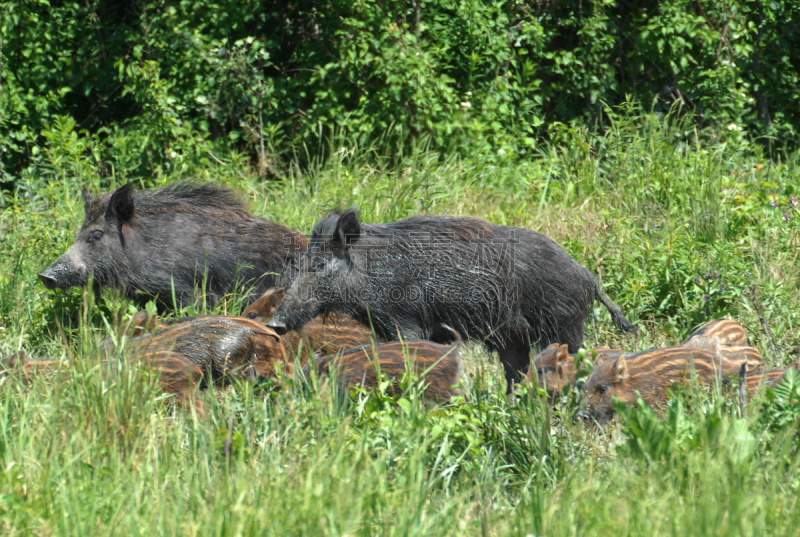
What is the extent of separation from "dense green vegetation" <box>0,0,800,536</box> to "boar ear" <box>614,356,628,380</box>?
0.42 m

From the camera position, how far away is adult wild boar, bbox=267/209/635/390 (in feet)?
15.3

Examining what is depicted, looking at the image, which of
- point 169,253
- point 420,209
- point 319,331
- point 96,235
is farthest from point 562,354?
point 96,235

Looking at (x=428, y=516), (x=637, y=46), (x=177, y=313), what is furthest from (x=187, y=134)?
(x=428, y=516)

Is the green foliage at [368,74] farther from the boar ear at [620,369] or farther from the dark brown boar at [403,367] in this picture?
the boar ear at [620,369]

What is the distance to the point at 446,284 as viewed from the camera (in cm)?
Result: 468

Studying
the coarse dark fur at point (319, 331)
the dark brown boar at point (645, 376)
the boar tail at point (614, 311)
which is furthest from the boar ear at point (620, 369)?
the coarse dark fur at point (319, 331)

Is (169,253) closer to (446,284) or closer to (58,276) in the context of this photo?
(58,276)

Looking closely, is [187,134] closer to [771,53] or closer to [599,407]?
[599,407]

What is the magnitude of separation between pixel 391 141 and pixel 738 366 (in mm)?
5489

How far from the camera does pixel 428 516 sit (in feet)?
8.44

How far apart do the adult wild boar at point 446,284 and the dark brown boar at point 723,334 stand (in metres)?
0.47

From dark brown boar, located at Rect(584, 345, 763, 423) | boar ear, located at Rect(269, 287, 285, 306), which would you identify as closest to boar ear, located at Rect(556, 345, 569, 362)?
dark brown boar, located at Rect(584, 345, 763, 423)

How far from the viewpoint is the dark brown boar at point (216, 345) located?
4266mm

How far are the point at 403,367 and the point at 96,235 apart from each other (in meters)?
2.72
